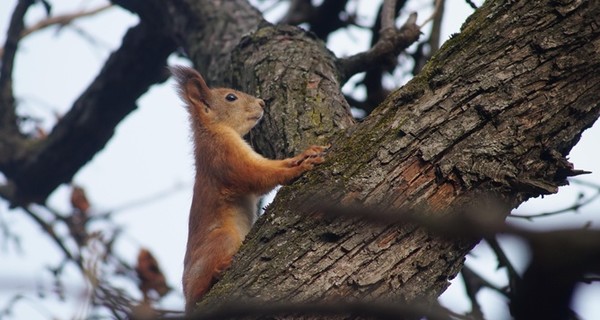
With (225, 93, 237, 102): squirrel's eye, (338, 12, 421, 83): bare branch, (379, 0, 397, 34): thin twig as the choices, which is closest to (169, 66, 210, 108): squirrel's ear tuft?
(225, 93, 237, 102): squirrel's eye

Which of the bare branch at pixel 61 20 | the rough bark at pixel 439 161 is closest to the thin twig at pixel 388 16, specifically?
the rough bark at pixel 439 161

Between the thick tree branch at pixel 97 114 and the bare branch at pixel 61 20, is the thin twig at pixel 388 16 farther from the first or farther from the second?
the bare branch at pixel 61 20

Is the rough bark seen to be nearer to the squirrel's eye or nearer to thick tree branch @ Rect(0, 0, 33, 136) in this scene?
the squirrel's eye

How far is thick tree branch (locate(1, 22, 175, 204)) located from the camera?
18.6 feet

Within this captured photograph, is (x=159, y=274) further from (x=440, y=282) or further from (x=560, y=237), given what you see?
(x=560, y=237)

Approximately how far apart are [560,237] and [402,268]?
1.77 m

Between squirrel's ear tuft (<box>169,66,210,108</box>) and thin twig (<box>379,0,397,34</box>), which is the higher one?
thin twig (<box>379,0,397,34</box>)

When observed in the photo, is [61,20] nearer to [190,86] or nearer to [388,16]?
[190,86]

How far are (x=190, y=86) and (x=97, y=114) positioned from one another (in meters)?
1.29

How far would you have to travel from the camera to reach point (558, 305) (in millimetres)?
705

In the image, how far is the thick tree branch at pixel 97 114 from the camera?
5680 millimetres

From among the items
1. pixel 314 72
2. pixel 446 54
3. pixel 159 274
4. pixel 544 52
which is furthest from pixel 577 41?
pixel 159 274

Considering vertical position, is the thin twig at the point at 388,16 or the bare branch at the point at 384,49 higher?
the thin twig at the point at 388,16

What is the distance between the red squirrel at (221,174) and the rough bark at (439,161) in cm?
44
